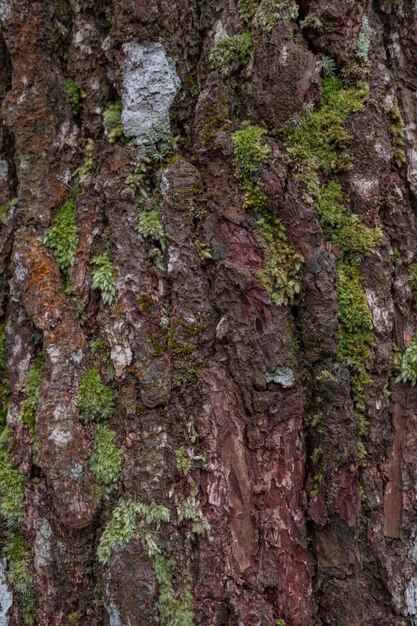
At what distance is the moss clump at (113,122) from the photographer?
3.33 metres

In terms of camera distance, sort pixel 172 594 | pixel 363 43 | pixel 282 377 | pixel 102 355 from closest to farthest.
A: 1. pixel 172 594
2. pixel 282 377
3. pixel 102 355
4. pixel 363 43

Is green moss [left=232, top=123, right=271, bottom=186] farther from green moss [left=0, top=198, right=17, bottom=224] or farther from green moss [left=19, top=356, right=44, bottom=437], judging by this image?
green moss [left=19, top=356, right=44, bottom=437]

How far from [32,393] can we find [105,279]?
3.10 ft

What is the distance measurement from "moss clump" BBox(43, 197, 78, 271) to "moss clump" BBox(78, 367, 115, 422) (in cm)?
83

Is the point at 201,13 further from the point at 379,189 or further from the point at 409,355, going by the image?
the point at 409,355

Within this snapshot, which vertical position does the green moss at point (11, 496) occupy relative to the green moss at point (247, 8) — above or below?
below

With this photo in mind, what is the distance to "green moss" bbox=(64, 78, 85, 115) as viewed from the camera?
3.59 meters

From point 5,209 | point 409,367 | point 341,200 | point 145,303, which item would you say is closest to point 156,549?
point 145,303

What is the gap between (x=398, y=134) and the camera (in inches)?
134

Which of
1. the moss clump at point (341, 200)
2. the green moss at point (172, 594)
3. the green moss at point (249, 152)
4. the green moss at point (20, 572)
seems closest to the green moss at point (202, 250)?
the green moss at point (249, 152)

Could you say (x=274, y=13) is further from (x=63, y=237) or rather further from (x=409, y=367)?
(x=409, y=367)

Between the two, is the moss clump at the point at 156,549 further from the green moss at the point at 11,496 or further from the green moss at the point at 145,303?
the green moss at the point at 145,303

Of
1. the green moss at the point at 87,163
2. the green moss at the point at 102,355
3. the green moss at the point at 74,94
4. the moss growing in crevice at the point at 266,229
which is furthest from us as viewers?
the green moss at the point at 74,94

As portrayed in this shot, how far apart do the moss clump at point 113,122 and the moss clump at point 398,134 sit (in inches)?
74.2
